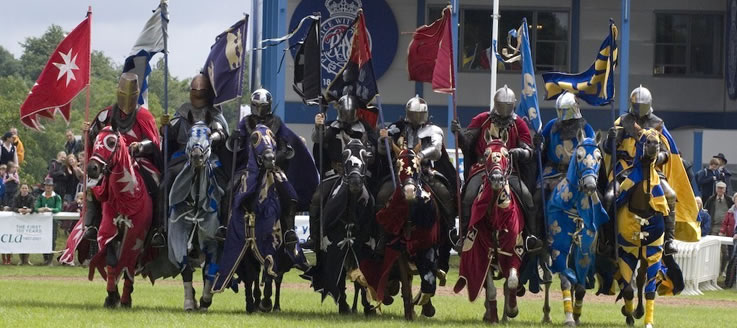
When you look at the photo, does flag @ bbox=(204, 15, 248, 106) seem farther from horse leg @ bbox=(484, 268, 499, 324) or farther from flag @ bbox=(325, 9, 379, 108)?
horse leg @ bbox=(484, 268, 499, 324)

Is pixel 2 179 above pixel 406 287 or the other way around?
above

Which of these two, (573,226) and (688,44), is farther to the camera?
(688,44)

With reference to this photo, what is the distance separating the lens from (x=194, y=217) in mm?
17516

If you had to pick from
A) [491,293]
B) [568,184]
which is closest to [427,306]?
[491,293]

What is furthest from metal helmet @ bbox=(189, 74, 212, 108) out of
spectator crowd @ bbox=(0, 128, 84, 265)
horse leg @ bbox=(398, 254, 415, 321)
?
spectator crowd @ bbox=(0, 128, 84, 265)

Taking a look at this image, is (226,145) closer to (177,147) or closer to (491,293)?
(177,147)

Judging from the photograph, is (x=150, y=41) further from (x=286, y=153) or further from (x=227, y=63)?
(x=286, y=153)

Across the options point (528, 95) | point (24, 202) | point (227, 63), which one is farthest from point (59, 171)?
point (528, 95)

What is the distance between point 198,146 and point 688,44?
22.0 meters

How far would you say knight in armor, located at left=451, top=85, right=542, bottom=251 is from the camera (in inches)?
659

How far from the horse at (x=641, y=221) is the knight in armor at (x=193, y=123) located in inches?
Result: 173

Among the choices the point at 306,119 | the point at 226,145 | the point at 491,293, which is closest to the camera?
the point at 491,293

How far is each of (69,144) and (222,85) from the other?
14321mm

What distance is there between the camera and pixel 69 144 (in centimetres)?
3180
